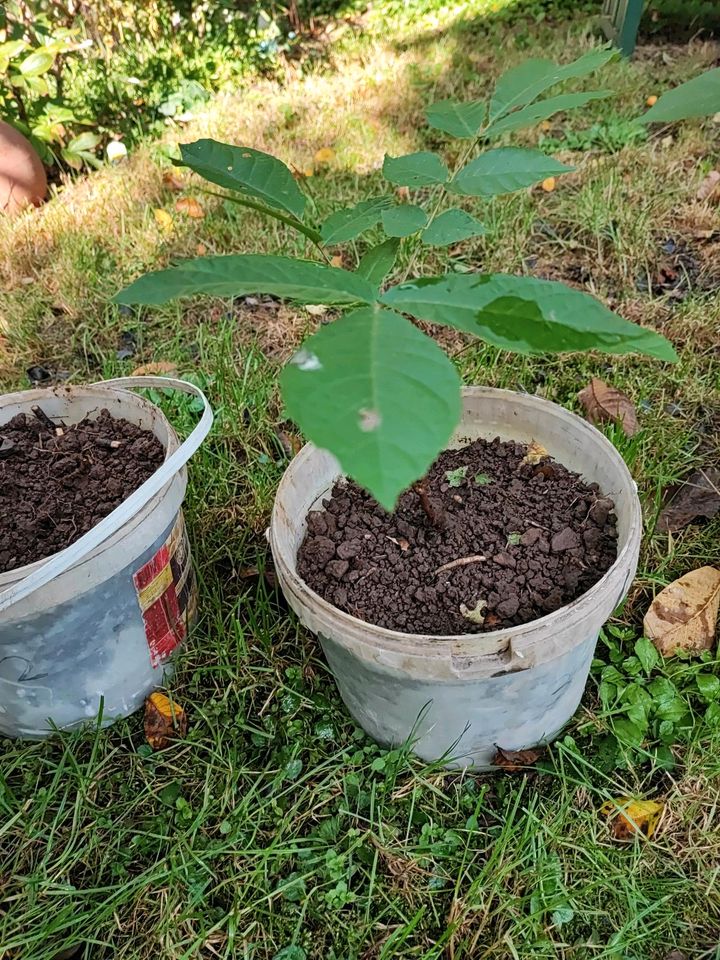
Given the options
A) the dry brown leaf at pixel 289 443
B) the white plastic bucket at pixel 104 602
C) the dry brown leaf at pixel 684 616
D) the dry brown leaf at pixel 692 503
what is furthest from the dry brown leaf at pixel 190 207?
the dry brown leaf at pixel 684 616

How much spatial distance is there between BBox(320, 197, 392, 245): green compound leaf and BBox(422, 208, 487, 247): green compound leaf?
0.07 meters

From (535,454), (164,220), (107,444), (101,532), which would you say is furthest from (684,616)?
(164,220)

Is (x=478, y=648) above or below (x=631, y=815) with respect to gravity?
above

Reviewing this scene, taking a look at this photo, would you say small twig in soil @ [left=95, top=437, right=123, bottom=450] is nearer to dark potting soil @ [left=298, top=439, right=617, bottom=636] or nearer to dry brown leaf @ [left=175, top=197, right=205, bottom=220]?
dark potting soil @ [left=298, top=439, right=617, bottom=636]

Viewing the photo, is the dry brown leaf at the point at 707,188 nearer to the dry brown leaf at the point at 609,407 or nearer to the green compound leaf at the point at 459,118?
the dry brown leaf at the point at 609,407

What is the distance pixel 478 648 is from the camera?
1104 millimetres

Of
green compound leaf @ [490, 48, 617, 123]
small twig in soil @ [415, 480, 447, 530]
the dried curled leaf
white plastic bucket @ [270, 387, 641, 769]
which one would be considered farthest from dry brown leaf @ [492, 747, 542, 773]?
green compound leaf @ [490, 48, 617, 123]

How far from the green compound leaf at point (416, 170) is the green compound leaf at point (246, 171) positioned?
0.46 ft

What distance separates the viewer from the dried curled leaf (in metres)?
1.26

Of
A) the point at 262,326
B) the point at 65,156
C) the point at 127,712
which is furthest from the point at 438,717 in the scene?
the point at 65,156

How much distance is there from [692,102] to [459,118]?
0.31 meters

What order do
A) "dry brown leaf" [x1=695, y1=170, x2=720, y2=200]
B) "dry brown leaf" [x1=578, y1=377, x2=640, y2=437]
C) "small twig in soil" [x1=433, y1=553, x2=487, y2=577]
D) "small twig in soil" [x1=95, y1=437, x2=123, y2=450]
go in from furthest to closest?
1. "dry brown leaf" [x1=695, y1=170, x2=720, y2=200]
2. "dry brown leaf" [x1=578, y1=377, x2=640, y2=437]
3. "small twig in soil" [x1=95, y1=437, x2=123, y2=450]
4. "small twig in soil" [x1=433, y1=553, x2=487, y2=577]

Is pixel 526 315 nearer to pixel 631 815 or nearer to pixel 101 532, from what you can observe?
pixel 101 532

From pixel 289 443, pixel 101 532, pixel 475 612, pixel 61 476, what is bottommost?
pixel 289 443
